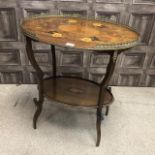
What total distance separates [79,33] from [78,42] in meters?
0.19

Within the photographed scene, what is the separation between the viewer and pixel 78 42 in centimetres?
131

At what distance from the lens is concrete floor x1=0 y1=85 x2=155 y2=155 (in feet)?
5.38

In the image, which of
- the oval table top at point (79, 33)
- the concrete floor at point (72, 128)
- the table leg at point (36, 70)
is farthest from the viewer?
the concrete floor at point (72, 128)

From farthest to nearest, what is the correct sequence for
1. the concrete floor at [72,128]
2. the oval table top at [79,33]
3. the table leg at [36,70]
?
1. the concrete floor at [72,128]
2. the table leg at [36,70]
3. the oval table top at [79,33]

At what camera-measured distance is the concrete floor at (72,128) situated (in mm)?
1639

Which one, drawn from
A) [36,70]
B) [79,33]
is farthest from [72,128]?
[79,33]

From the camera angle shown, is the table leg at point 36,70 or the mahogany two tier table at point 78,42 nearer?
the mahogany two tier table at point 78,42

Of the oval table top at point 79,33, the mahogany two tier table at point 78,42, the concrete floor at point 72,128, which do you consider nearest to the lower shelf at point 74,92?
the mahogany two tier table at point 78,42

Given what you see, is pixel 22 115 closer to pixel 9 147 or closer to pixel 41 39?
pixel 9 147

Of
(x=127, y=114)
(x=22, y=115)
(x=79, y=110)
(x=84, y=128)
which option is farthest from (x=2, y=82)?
(x=127, y=114)

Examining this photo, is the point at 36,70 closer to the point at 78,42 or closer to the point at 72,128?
the point at 78,42

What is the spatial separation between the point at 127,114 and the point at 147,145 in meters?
0.39

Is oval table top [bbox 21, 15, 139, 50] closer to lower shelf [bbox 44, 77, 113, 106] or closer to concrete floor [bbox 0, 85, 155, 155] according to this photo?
lower shelf [bbox 44, 77, 113, 106]

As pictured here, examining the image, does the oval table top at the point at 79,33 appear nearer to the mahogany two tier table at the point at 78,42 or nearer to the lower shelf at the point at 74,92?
the mahogany two tier table at the point at 78,42
